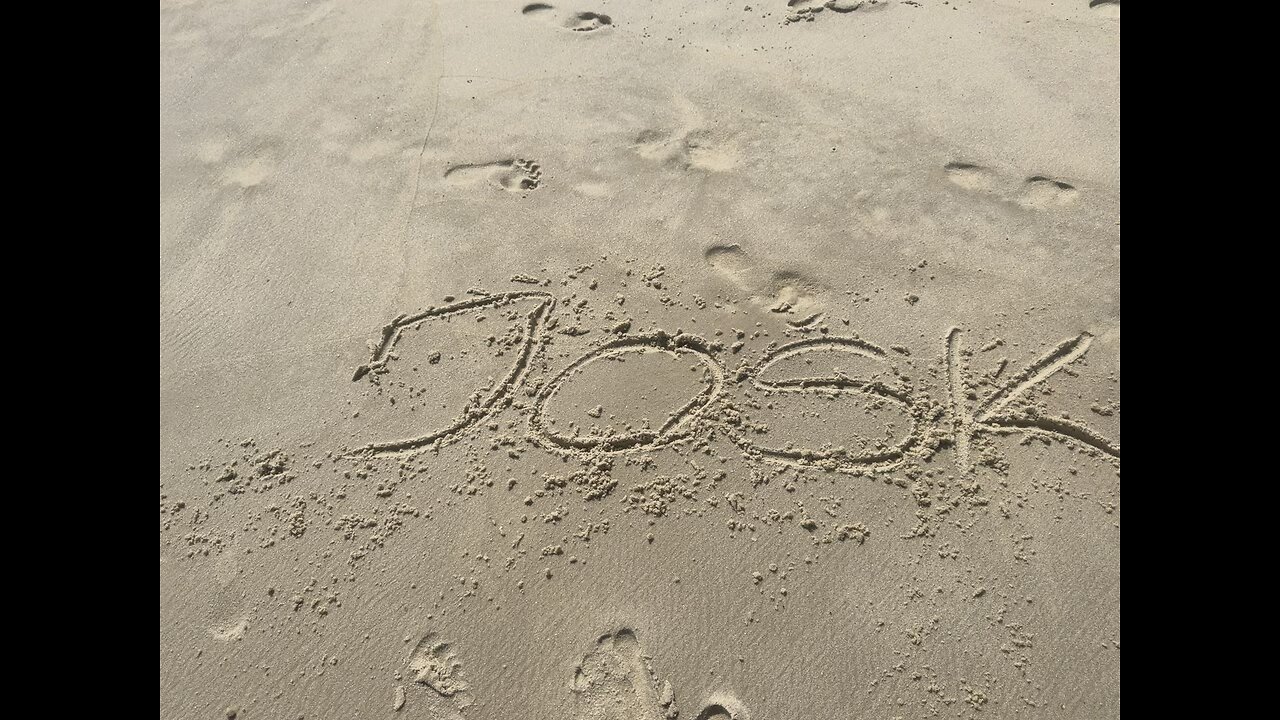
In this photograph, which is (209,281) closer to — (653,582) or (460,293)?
(460,293)

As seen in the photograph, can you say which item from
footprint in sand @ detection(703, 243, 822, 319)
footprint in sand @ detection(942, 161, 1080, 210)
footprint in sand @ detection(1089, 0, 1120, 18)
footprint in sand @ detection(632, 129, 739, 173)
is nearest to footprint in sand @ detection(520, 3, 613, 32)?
footprint in sand @ detection(632, 129, 739, 173)

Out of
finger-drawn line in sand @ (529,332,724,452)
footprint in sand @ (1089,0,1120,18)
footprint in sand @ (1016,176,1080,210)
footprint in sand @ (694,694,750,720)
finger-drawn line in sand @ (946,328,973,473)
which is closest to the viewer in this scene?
footprint in sand @ (694,694,750,720)

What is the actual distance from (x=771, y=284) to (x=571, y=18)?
2320 mm

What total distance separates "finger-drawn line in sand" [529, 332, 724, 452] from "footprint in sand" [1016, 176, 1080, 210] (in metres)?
1.66

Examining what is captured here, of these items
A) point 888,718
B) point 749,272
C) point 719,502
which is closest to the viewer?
point 888,718

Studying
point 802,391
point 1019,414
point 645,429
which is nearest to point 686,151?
point 802,391

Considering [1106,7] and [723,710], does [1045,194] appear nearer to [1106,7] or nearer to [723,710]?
[1106,7]

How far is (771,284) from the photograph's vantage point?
10.0 feet

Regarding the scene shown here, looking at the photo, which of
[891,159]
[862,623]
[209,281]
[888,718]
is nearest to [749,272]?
[891,159]

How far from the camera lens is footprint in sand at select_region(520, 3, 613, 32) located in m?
4.26

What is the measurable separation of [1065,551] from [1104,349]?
Answer: 2.84 ft

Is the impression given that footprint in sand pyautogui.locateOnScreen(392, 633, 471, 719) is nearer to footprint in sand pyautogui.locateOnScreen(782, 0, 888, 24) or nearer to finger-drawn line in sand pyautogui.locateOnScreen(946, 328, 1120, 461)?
finger-drawn line in sand pyautogui.locateOnScreen(946, 328, 1120, 461)

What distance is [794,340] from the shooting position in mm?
2877

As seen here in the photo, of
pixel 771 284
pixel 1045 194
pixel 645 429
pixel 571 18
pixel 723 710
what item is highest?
pixel 571 18
